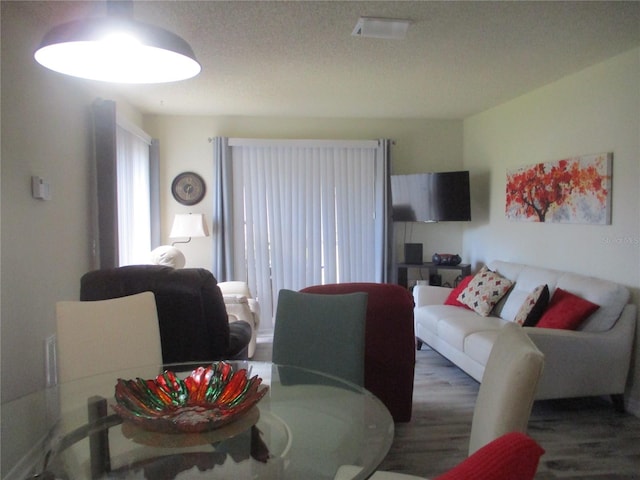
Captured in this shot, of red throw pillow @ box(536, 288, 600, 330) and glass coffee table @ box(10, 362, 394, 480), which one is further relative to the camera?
red throw pillow @ box(536, 288, 600, 330)

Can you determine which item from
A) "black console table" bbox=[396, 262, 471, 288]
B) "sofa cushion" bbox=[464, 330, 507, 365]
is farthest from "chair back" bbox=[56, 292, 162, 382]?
"black console table" bbox=[396, 262, 471, 288]

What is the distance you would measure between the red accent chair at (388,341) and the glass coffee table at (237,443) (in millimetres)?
870

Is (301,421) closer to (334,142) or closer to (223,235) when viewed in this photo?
(223,235)

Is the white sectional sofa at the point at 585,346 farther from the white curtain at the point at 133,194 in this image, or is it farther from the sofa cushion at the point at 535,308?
the white curtain at the point at 133,194

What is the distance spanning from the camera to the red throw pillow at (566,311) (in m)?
3.31

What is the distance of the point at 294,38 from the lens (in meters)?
3.07

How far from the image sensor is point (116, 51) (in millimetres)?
1661

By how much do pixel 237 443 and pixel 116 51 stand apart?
1.42m

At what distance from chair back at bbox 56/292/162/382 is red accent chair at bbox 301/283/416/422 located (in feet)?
3.36

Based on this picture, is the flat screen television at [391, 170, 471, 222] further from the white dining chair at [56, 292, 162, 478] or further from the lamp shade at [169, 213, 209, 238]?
the white dining chair at [56, 292, 162, 478]

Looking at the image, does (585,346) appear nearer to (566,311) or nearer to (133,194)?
(566,311)

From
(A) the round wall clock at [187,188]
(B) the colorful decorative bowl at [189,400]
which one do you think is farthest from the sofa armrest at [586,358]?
(A) the round wall clock at [187,188]

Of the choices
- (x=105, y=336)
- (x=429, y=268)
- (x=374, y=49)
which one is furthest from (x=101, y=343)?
(x=429, y=268)

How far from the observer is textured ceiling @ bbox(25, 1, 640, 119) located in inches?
104
